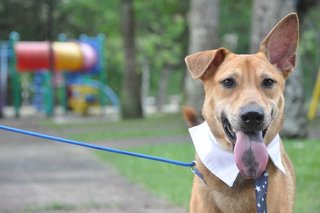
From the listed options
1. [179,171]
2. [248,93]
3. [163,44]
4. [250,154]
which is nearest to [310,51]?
[163,44]

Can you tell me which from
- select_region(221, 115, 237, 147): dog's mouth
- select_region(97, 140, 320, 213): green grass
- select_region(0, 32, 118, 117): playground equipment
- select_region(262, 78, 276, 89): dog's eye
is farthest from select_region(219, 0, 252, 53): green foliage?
select_region(221, 115, 237, 147): dog's mouth

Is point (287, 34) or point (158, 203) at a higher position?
point (287, 34)

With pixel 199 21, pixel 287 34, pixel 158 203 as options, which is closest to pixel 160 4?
pixel 199 21

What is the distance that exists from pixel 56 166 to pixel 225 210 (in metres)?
7.64

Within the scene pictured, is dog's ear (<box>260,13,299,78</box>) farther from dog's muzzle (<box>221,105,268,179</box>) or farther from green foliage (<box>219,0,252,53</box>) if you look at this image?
green foliage (<box>219,0,252,53</box>)

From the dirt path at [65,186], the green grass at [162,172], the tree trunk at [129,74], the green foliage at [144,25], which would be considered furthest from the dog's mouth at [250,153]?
the green foliage at [144,25]

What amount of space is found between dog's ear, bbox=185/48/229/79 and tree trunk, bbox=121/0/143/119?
61.5ft

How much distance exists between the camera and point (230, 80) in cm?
493

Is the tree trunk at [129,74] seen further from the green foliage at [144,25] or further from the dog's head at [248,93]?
the dog's head at [248,93]

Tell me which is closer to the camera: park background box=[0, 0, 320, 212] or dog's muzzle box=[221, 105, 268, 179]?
dog's muzzle box=[221, 105, 268, 179]

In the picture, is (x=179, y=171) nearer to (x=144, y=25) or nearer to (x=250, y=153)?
(x=250, y=153)

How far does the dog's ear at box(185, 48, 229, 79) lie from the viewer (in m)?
5.07

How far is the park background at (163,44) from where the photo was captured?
1282cm

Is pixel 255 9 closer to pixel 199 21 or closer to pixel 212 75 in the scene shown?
pixel 199 21
